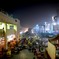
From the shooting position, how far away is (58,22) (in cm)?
8462

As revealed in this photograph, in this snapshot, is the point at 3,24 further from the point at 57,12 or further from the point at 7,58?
the point at 57,12

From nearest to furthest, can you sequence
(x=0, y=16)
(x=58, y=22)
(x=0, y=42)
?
(x=0, y=16)
(x=0, y=42)
(x=58, y=22)

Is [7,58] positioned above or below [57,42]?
below

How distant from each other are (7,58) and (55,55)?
12.5 meters

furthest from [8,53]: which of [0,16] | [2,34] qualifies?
[0,16]

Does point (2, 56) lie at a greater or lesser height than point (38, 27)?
lesser

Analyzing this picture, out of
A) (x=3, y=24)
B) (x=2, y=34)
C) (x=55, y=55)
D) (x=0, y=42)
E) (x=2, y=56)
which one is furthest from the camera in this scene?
(x=3, y=24)

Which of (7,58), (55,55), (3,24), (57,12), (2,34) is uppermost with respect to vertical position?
(57,12)

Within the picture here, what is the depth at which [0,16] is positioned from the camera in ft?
91.4

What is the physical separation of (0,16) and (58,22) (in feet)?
202

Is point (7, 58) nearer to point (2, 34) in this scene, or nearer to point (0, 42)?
point (0, 42)

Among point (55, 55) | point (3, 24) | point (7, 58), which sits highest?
point (3, 24)

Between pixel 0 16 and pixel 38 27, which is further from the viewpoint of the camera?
pixel 38 27

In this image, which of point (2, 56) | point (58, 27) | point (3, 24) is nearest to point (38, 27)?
point (58, 27)
